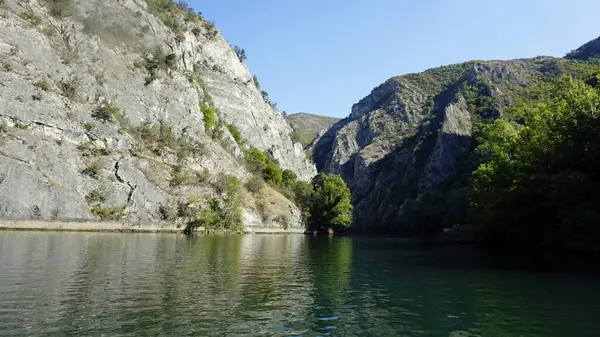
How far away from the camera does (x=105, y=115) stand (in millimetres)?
71625

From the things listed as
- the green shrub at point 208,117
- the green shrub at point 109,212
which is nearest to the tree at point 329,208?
the green shrub at point 208,117

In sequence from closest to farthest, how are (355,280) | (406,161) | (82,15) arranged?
(355,280) < (82,15) < (406,161)

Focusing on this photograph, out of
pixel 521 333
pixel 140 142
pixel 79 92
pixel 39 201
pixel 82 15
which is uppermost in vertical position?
pixel 82 15

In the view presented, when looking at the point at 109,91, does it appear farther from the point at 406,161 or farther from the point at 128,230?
the point at 406,161

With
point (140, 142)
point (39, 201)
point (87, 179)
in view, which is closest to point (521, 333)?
point (39, 201)

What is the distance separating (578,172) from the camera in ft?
144

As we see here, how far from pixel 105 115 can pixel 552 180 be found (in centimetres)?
6365

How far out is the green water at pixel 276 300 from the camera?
12609mm

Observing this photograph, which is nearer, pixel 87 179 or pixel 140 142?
pixel 87 179

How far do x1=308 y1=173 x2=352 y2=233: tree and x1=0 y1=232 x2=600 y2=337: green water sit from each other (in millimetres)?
89460

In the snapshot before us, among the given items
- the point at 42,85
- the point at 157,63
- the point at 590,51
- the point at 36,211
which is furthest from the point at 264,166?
the point at 590,51

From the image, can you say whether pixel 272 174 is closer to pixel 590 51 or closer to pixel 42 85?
pixel 42 85

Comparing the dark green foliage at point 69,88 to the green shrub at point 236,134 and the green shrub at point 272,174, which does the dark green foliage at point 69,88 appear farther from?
the green shrub at point 272,174

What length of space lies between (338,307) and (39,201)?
2061 inches
